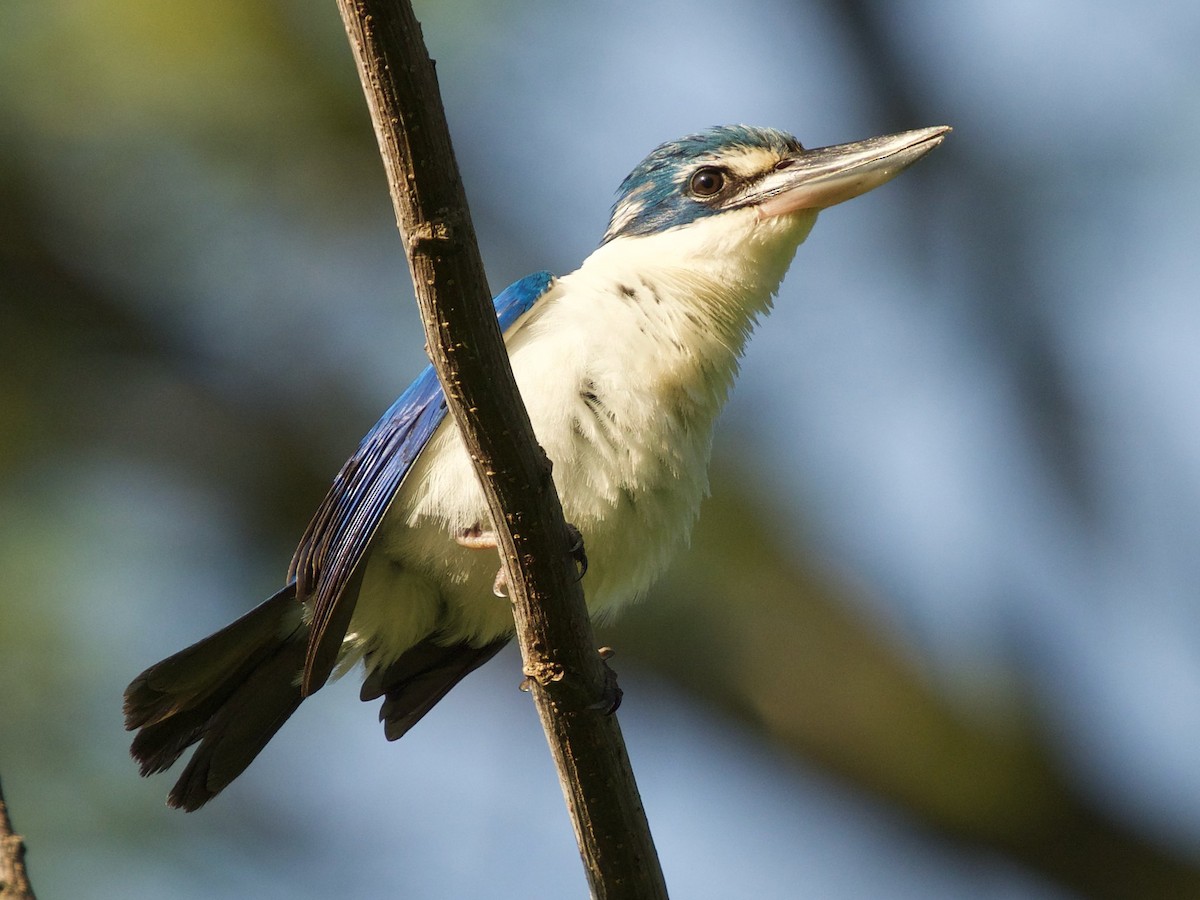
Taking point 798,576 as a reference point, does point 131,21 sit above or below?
above

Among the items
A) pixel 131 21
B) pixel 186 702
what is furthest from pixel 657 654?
pixel 131 21

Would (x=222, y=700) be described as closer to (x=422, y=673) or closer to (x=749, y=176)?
(x=422, y=673)

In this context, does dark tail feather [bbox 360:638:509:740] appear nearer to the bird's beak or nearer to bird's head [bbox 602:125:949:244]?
bird's head [bbox 602:125:949:244]

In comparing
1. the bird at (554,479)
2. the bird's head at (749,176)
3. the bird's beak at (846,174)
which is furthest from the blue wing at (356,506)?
the bird's beak at (846,174)

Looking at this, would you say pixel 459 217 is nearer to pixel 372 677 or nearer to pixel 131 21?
pixel 372 677

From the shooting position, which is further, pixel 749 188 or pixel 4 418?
pixel 4 418

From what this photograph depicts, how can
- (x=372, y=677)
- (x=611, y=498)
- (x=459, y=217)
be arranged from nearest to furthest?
(x=459, y=217)
(x=611, y=498)
(x=372, y=677)

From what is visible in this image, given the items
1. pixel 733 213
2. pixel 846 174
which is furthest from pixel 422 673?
pixel 846 174

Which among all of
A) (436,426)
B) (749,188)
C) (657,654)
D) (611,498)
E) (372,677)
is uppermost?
(749,188)
